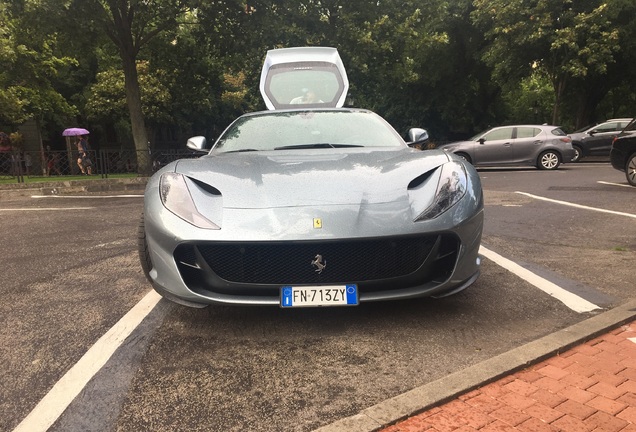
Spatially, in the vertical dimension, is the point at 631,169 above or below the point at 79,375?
below

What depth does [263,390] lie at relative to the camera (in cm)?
Answer: 242

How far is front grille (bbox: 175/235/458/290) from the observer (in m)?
2.83

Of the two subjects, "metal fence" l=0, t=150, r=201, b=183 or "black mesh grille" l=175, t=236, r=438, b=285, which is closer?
"black mesh grille" l=175, t=236, r=438, b=285

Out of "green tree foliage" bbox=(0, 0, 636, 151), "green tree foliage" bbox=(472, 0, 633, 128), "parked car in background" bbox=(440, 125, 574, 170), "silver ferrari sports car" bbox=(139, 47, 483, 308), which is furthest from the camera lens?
"green tree foliage" bbox=(472, 0, 633, 128)

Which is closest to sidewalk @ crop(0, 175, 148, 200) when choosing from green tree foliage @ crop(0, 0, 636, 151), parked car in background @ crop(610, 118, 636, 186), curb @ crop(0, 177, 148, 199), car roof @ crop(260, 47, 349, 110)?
curb @ crop(0, 177, 148, 199)

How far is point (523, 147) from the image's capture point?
51.4 ft

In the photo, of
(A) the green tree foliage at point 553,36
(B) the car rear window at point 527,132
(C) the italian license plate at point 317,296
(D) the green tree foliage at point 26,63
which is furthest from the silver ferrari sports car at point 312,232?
(A) the green tree foliage at point 553,36

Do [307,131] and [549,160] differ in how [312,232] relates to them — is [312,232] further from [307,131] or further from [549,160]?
[549,160]

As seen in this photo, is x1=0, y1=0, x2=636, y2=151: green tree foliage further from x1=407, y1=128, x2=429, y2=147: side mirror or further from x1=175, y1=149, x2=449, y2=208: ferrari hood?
x1=175, y1=149, x2=449, y2=208: ferrari hood

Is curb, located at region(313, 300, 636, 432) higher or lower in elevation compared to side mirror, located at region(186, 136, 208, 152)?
lower

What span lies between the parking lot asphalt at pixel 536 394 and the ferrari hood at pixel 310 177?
1115mm

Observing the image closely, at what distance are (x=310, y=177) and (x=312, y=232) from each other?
529 millimetres

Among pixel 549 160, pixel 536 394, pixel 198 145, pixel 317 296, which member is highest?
pixel 198 145

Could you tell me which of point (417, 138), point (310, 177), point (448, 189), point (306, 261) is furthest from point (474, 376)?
point (417, 138)
